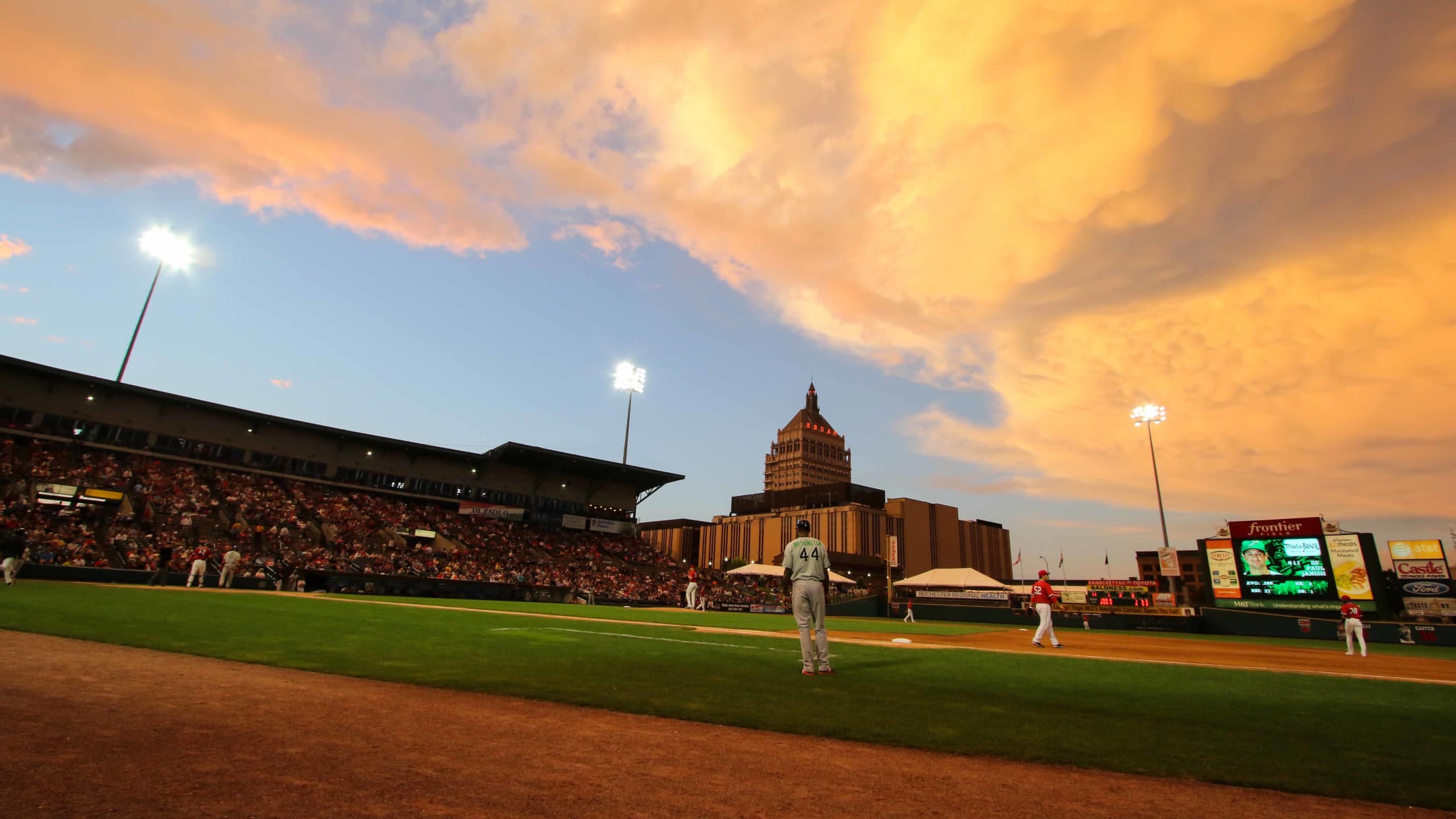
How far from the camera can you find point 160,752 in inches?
165

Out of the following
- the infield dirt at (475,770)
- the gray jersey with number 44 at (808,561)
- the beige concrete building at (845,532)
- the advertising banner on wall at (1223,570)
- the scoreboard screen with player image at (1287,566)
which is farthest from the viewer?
the beige concrete building at (845,532)

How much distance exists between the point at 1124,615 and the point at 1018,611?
5302mm

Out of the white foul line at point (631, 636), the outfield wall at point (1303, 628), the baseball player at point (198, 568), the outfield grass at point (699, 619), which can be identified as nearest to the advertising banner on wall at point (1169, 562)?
the outfield wall at point (1303, 628)

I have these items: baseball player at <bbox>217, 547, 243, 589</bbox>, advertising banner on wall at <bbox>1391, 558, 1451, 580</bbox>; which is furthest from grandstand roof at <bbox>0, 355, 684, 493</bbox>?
advertising banner on wall at <bbox>1391, 558, 1451, 580</bbox>

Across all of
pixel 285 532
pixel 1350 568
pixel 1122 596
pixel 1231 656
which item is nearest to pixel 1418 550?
pixel 1350 568

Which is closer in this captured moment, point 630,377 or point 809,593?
point 809,593

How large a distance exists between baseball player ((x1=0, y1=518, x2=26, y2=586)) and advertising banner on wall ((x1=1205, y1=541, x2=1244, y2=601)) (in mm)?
52329

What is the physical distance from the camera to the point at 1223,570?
3694 cm

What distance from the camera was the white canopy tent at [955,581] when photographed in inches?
1812

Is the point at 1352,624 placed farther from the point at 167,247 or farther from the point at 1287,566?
the point at 167,247

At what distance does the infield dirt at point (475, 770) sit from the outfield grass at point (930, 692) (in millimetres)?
516

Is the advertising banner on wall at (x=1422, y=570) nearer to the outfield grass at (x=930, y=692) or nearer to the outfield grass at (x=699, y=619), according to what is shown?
the outfield grass at (x=699, y=619)

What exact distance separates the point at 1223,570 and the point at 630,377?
4744cm

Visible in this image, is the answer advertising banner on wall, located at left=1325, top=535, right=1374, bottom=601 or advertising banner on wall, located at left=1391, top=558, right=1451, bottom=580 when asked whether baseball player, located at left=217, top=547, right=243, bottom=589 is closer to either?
advertising banner on wall, located at left=1325, top=535, right=1374, bottom=601
